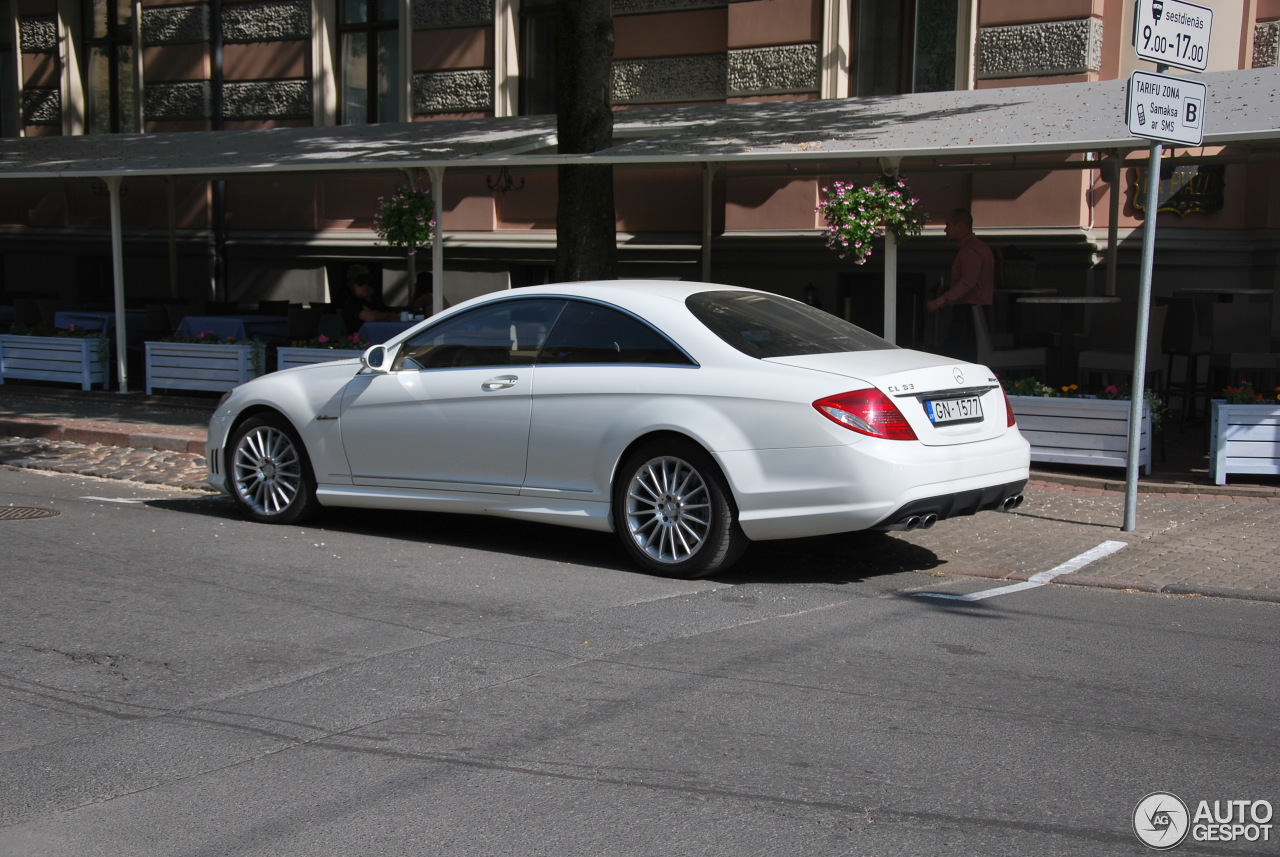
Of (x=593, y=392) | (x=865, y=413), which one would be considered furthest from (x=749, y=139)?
(x=865, y=413)

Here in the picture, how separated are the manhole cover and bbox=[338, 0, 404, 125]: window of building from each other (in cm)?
1214

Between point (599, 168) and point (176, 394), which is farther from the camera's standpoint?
point (176, 394)

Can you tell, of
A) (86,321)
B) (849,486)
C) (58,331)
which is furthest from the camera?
(86,321)

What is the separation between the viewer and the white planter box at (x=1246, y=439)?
9266 mm

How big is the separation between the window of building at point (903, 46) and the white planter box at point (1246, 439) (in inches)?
292

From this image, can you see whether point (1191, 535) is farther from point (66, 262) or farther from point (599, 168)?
point (66, 262)

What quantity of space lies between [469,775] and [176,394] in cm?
1140

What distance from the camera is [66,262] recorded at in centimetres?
2219

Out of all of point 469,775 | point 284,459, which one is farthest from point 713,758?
point 284,459

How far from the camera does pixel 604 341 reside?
7211 millimetres

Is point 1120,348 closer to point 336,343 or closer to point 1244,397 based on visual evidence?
point 1244,397

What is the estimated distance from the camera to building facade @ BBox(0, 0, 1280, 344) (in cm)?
1407

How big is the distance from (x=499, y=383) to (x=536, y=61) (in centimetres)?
1221

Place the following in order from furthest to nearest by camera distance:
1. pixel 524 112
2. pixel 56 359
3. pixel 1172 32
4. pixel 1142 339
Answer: pixel 524 112
pixel 56 359
pixel 1142 339
pixel 1172 32
